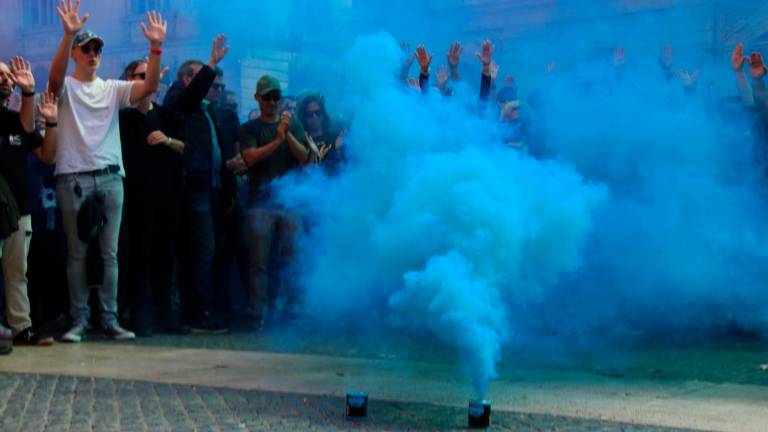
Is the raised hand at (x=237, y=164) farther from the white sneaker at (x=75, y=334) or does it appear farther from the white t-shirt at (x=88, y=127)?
the white sneaker at (x=75, y=334)

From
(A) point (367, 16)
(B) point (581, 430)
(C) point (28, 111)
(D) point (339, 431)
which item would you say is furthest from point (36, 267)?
(B) point (581, 430)

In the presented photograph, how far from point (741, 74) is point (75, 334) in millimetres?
4721

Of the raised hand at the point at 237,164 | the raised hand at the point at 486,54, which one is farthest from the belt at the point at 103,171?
the raised hand at the point at 486,54

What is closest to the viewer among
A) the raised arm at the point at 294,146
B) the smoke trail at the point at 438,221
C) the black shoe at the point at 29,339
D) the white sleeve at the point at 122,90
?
the smoke trail at the point at 438,221

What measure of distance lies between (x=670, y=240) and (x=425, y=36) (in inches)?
79.4

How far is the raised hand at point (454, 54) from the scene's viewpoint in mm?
7203

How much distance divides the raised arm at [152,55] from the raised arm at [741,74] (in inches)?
147

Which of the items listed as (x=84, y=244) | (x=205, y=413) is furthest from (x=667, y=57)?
(x=84, y=244)

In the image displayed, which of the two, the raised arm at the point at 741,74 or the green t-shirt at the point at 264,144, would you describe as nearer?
the raised arm at the point at 741,74

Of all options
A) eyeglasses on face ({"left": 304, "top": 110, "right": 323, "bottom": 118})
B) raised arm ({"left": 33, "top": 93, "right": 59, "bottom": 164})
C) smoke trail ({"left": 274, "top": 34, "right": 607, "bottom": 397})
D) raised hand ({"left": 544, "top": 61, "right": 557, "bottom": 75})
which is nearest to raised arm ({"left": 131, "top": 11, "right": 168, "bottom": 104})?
raised arm ({"left": 33, "top": 93, "right": 59, "bottom": 164})

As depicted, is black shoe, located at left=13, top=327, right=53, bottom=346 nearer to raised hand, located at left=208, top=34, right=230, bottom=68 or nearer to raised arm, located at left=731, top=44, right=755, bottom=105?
raised hand, located at left=208, top=34, right=230, bottom=68

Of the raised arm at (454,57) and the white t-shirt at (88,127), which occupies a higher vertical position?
the raised arm at (454,57)

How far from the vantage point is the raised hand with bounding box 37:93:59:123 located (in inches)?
301

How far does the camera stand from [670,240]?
7520 mm
